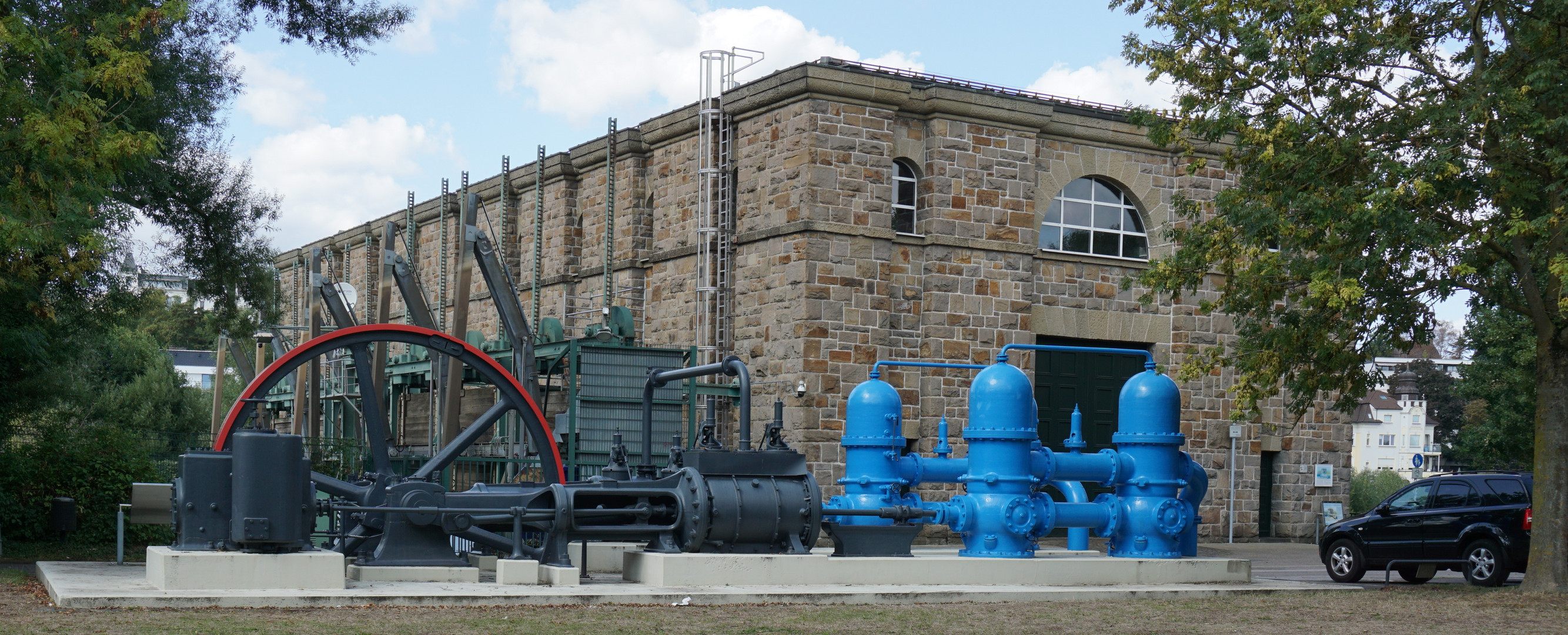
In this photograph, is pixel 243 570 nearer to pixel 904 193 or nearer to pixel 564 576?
pixel 564 576

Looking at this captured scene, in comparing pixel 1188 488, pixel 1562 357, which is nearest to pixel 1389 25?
pixel 1562 357

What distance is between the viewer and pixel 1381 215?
15.5 meters

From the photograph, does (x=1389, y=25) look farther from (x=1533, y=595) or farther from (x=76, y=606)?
(x=76, y=606)

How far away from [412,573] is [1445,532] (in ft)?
40.9

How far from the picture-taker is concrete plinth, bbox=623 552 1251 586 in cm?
1450

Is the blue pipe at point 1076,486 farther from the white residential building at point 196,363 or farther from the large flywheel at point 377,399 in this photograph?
the white residential building at point 196,363

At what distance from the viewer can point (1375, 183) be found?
53.2 ft

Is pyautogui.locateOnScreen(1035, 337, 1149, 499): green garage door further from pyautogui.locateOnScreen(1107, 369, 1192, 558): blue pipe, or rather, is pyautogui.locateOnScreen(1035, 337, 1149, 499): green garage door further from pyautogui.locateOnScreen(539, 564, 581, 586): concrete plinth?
pyautogui.locateOnScreen(539, 564, 581, 586): concrete plinth

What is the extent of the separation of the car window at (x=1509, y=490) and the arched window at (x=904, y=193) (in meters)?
10.3

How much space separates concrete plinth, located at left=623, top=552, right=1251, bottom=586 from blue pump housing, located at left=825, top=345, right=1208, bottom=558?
385 millimetres

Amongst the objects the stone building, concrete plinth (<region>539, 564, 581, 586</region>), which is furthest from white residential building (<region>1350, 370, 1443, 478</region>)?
concrete plinth (<region>539, 564, 581, 586</region>)

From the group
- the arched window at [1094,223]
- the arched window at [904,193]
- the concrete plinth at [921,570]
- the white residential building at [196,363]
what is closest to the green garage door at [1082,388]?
the arched window at [1094,223]

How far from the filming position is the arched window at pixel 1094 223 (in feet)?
89.1

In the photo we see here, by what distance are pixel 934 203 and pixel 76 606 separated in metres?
16.3
